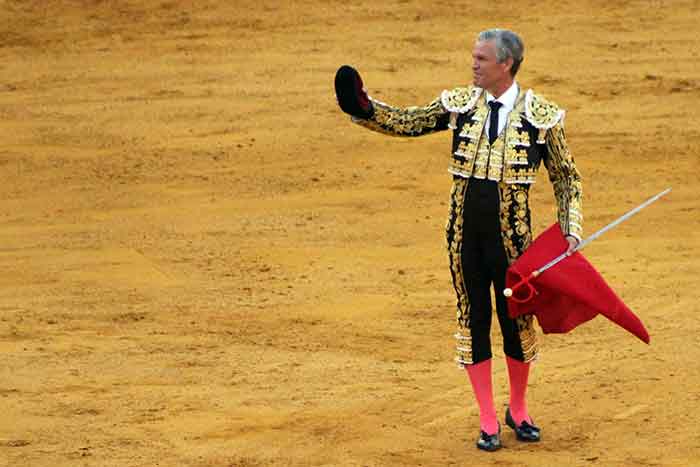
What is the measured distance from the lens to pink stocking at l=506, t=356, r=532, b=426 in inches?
290

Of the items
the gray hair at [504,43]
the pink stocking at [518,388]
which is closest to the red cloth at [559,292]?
the pink stocking at [518,388]

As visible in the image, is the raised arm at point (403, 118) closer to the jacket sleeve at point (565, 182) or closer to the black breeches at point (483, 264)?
the black breeches at point (483, 264)

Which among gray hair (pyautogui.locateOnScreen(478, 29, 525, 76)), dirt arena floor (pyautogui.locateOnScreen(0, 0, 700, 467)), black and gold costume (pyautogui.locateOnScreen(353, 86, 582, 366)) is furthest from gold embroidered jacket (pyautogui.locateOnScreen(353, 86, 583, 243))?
dirt arena floor (pyautogui.locateOnScreen(0, 0, 700, 467))

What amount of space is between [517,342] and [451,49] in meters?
8.49

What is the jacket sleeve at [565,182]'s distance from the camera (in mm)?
7039

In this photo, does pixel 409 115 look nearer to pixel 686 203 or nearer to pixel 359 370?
pixel 359 370

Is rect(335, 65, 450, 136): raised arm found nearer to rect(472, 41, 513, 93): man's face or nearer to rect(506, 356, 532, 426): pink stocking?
rect(472, 41, 513, 93): man's face

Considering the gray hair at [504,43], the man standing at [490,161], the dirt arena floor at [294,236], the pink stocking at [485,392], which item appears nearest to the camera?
the gray hair at [504,43]

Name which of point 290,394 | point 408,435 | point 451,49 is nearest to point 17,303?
point 290,394

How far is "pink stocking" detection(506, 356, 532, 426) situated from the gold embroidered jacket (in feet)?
2.14

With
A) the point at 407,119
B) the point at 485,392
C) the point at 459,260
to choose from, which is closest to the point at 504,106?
the point at 407,119

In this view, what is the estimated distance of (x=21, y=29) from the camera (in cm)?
1614

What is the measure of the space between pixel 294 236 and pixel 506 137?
4307 mm

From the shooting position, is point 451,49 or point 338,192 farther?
point 451,49
